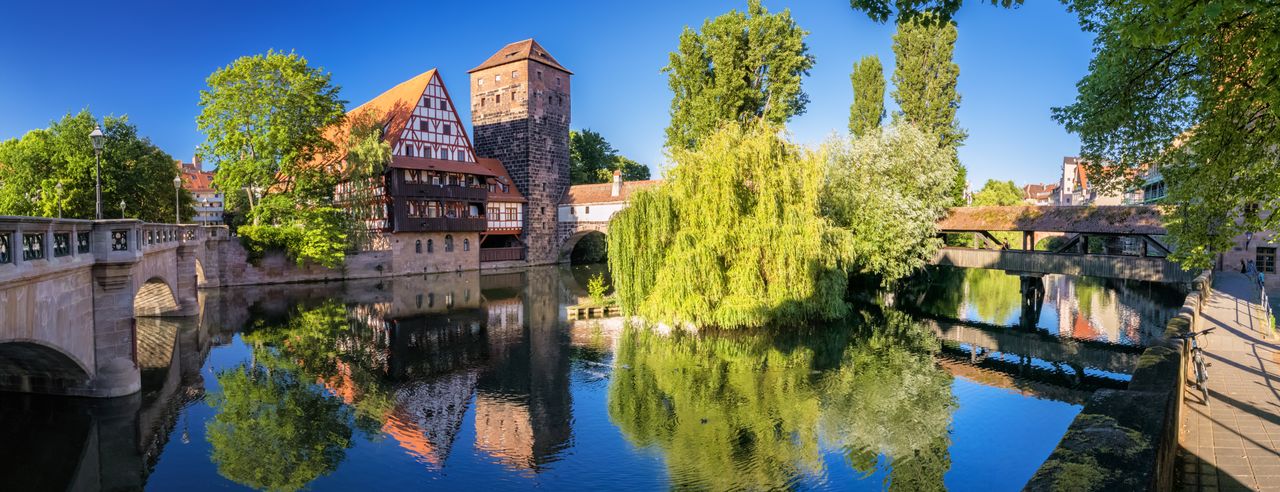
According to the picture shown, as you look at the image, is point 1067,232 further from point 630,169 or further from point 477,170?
point 630,169

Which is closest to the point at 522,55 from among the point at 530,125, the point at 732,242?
the point at 530,125

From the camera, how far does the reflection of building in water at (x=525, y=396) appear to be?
10469 mm

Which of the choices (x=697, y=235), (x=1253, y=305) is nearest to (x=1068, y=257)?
(x=1253, y=305)

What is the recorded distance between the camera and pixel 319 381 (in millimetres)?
14508

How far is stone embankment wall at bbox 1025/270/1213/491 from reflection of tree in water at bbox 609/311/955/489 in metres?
4.02

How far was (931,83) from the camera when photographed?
1404 inches

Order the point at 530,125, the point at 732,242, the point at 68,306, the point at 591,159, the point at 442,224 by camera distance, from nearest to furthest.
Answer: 1. the point at 68,306
2. the point at 732,242
3. the point at 442,224
4. the point at 530,125
5. the point at 591,159

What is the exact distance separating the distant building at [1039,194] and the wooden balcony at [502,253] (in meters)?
78.2

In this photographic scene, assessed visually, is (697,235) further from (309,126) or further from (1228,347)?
(309,126)

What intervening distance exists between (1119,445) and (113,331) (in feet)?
47.3

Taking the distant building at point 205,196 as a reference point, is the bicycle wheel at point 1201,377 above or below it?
below

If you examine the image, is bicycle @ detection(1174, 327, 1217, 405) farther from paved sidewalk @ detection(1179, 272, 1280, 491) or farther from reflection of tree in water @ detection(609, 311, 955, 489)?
reflection of tree in water @ detection(609, 311, 955, 489)

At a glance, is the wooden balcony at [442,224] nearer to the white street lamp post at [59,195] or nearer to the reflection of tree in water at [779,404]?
the white street lamp post at [59,195]

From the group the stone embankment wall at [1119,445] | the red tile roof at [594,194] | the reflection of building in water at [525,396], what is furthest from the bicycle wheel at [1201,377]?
the red tile roof at [594,194]
